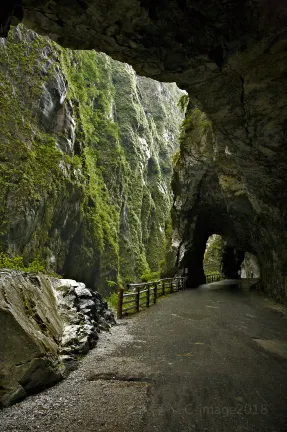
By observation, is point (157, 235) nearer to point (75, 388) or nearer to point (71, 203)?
point (71, 203)

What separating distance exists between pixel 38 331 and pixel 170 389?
261cm

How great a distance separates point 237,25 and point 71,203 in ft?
97.4

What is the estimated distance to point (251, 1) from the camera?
203 inches

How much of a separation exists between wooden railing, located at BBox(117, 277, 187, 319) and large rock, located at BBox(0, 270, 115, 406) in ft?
8.70

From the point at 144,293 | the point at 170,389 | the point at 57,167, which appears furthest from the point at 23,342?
the point at 57,167

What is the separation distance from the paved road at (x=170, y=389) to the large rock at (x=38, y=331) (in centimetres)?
28

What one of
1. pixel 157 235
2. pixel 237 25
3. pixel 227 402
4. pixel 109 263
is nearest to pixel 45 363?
pixel 227 402

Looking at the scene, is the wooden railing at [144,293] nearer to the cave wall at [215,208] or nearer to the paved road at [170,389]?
the paved road at [170,389]

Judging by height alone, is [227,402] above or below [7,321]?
below

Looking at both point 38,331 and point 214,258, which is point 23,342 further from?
point 214,258

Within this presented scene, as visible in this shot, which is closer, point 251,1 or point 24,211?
point 251,1

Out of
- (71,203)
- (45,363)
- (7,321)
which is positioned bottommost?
(45,363)

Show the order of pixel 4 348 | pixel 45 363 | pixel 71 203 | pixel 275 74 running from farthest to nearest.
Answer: pixel 71 203
pixel 275 74
pixel 45 363
pixel 4 348

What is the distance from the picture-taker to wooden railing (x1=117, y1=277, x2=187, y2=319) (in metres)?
10.8
